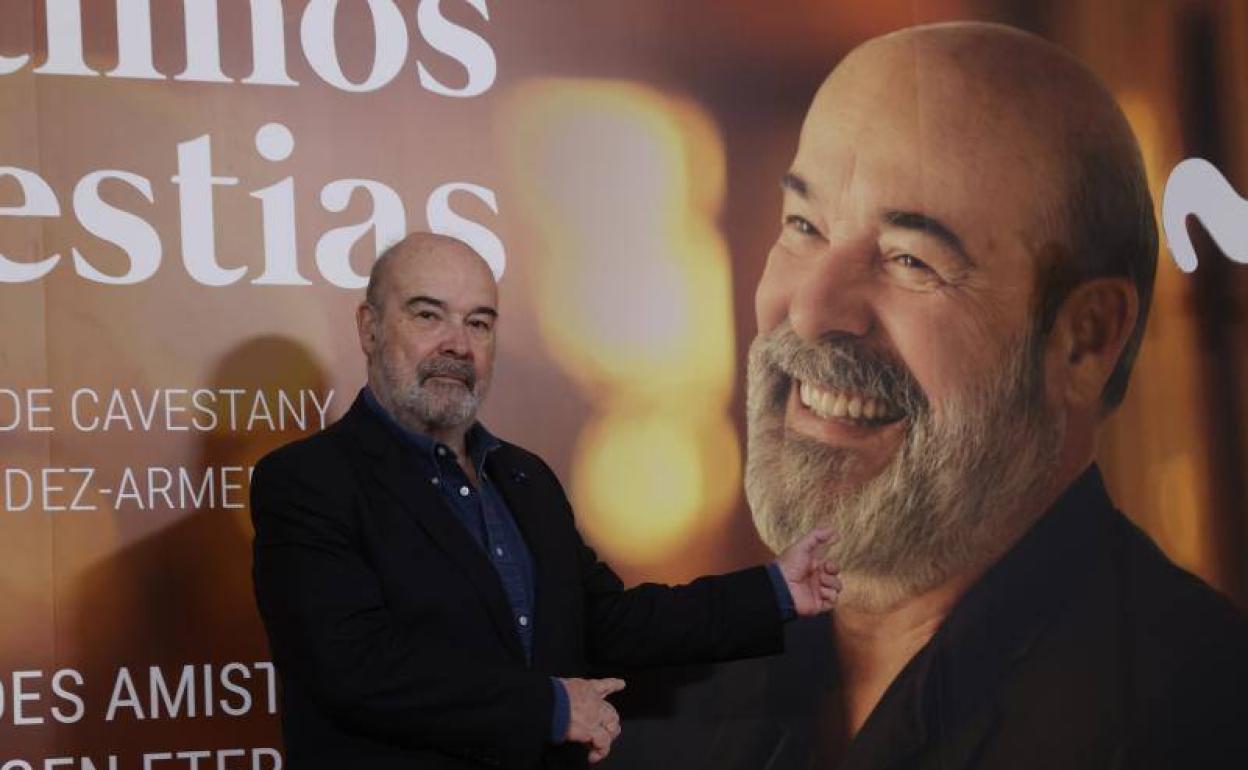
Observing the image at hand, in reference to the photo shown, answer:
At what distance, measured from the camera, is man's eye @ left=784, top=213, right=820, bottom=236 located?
392 cm

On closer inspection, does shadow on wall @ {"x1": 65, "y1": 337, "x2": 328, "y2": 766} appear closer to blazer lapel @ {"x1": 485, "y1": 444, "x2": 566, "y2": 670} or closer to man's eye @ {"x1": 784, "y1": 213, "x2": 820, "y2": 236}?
blazer lapel @ {"x1": 485, "y1": 444, "x2": 566, "y2": 670}

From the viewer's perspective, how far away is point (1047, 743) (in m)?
3.94

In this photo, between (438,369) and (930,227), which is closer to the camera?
(438,369)

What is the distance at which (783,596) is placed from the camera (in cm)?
349

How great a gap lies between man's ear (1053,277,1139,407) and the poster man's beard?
0.08 metres

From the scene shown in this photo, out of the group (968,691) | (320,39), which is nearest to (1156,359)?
(968,691)

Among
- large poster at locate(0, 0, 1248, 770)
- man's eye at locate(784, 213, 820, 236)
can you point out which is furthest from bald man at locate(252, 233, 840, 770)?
man's eye at locate(784, 213, 820, 236)

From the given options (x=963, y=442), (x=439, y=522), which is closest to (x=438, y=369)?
(x=439, y=522)

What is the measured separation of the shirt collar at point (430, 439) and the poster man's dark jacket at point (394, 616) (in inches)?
0.6

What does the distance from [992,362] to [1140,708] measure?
Result: 857 millimetres

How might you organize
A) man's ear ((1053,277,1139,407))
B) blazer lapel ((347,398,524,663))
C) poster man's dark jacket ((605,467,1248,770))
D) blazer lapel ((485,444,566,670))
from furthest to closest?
man's ear ((1053,277,1139,407)) → poster man's dark jacket ((605,467,1248,770)) → blazer lapel ((485,444,566,670)) → blazer lapel ((347,398,524,663))

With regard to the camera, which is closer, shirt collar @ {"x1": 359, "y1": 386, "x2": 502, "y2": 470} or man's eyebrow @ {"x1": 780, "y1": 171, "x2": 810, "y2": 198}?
shirt collar @ {"x1": 359, "y1": 386, "x2": 502, "y2": 470}

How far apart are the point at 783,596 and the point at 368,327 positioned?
0.96m

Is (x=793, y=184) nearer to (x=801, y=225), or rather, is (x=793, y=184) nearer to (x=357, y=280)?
(x=801, y=225)
